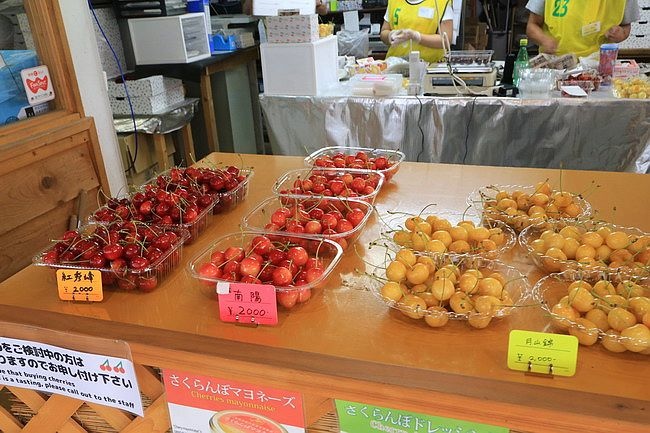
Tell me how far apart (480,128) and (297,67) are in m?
1.08

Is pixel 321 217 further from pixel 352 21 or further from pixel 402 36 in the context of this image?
Answer: pixel 352 21

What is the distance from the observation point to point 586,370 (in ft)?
2.75

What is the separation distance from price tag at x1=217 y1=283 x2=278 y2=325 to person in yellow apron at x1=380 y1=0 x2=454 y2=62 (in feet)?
10.0

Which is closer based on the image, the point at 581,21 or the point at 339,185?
the point at 339,185

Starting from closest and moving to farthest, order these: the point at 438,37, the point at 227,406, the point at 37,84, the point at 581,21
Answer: the point at 227,406 < the point at 37,84 < the point at 581,21 < the point at 438,37

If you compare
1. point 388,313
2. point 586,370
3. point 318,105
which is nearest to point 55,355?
point 388,313

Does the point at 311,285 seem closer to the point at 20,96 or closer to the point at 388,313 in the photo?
the point at 388,313

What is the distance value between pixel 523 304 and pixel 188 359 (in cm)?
63

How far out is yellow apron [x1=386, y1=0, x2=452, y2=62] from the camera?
3.88m

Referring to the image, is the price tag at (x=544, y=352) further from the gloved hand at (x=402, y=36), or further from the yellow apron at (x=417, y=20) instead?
the yellow apron at (x=417, y=20)

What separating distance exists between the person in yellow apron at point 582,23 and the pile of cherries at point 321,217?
291cm

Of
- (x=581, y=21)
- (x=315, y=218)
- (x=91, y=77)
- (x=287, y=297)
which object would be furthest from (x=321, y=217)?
(x=581, y=21)

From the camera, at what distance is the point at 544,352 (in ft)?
2.69

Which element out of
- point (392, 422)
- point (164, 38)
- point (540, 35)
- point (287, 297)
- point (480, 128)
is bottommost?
point (480, 128)
